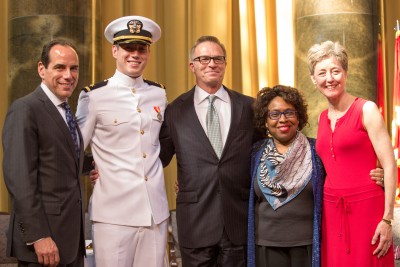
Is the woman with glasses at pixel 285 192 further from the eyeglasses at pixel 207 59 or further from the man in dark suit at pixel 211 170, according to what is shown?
the eyeglasses at pixel 207 59

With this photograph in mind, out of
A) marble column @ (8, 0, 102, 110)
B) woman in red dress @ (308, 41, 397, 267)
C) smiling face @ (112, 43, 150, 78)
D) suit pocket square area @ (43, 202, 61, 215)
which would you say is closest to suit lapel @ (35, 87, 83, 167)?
suit pocket square area @ (43, 202, 61, 215)

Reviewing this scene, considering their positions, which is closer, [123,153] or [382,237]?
[382,237]

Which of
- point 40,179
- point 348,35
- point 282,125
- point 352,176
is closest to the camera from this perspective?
point 40,179

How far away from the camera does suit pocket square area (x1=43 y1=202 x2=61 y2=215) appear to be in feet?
10.1

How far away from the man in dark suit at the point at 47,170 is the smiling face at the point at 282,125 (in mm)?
957

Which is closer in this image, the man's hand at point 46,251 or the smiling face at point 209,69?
the man's hand at point 46,251

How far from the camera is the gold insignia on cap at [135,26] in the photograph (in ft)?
12.0

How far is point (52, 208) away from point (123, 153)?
0.55 m

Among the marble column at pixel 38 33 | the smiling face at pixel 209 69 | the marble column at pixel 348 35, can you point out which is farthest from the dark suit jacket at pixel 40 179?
the marble column at pixel 348 35

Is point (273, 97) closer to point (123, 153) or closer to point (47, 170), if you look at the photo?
point (123, 153)

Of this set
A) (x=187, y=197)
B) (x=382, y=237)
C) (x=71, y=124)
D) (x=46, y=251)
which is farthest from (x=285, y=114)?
(x=46, y=251)

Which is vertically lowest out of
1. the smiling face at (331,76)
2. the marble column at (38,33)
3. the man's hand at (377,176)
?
the man's hand at (377,176)

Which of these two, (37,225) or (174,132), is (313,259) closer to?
(174,132)

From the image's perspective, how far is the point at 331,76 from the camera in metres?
3.24
